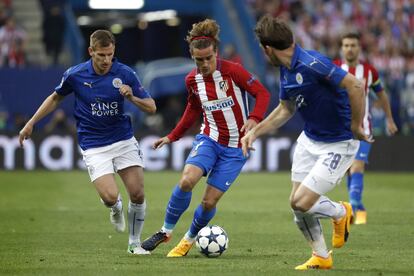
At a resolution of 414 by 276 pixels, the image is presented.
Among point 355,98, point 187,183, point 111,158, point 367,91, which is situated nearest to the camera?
point 355,98

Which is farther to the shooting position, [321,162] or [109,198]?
[109,198]

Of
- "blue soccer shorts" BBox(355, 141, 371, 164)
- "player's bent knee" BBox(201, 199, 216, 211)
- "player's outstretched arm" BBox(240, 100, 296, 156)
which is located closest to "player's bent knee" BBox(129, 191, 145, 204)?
"player's bent knee" BBox(201, 199, 216, 211)

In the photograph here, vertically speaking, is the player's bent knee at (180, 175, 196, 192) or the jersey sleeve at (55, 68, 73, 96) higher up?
the jersey sleeve at (55, 68, 73, 96)

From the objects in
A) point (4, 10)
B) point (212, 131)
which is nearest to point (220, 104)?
point (212, 131)

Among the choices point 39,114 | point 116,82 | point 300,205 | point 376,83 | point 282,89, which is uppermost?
point 282,89

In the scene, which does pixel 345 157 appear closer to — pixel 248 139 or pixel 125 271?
pixel 248 139

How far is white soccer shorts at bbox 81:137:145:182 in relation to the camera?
1084cm

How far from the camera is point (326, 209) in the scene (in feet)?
31.3

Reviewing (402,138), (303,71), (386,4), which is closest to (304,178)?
(303,71)

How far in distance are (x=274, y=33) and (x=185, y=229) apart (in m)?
5.31

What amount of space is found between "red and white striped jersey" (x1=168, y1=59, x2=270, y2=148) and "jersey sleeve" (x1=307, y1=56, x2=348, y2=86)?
1.64 m

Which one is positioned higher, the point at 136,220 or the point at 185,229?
the point at 136,220

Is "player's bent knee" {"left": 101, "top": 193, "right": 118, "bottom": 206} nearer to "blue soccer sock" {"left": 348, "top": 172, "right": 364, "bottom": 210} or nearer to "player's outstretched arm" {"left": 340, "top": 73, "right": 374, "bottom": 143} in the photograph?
"player's outstretched arm" {"left": 340, "top": 73, "right": 374, "bottom": 143}

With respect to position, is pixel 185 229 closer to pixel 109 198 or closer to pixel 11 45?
pixel 109 198
